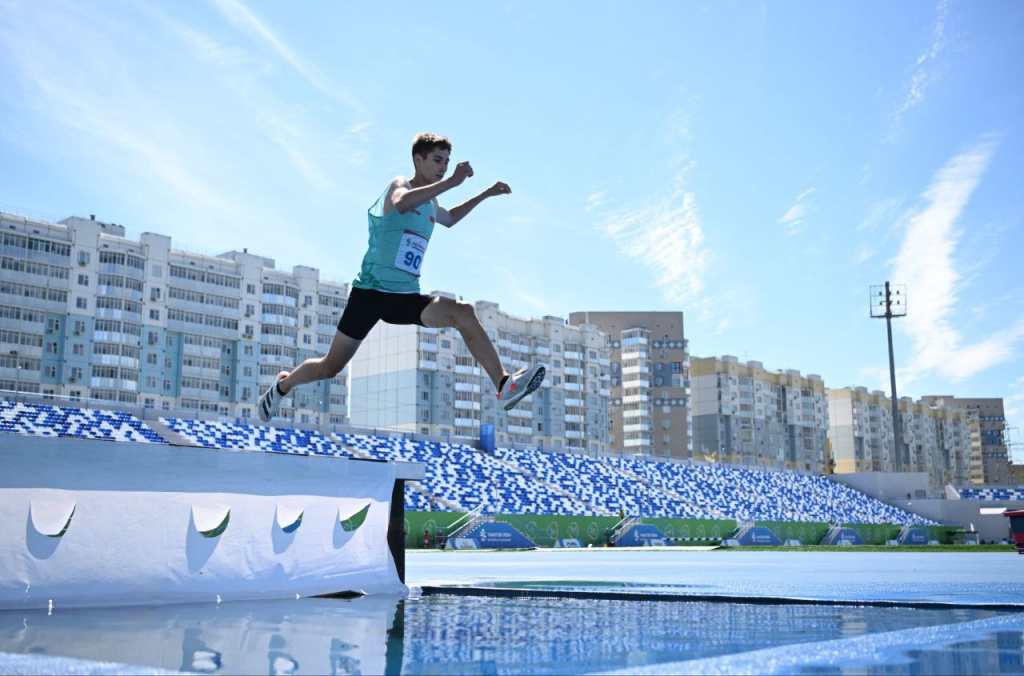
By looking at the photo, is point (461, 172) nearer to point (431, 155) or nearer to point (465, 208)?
point (431, 155)

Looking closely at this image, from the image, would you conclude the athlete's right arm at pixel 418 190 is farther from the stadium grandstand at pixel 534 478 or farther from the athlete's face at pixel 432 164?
the stadium grandstand at pixel 534 478

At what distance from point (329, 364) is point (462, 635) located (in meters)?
1.98

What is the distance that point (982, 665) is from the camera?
3.79m

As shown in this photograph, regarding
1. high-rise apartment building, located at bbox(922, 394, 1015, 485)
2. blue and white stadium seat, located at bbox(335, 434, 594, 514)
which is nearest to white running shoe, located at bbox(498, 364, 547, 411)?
blue and white stadium seat, located at bbox(335, 434, 594, 514)

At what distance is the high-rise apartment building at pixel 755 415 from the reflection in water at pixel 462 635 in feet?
359

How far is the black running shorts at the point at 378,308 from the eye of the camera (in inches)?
226

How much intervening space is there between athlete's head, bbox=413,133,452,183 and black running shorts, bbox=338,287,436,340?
0.74 m

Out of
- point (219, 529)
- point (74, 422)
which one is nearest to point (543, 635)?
point (219, 529)

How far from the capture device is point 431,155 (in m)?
5.77

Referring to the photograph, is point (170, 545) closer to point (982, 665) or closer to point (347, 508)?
point (347, 508)

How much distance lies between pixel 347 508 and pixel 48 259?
66.7 meters

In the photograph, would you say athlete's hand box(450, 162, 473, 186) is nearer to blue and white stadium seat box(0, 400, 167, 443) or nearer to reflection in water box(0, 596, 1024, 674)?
reflection in water box(0, 596, 1024, 674)

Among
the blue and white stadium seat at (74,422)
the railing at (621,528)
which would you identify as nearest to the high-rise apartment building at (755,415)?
the railing at (621,528)

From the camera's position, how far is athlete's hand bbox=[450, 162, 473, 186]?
5.13m
